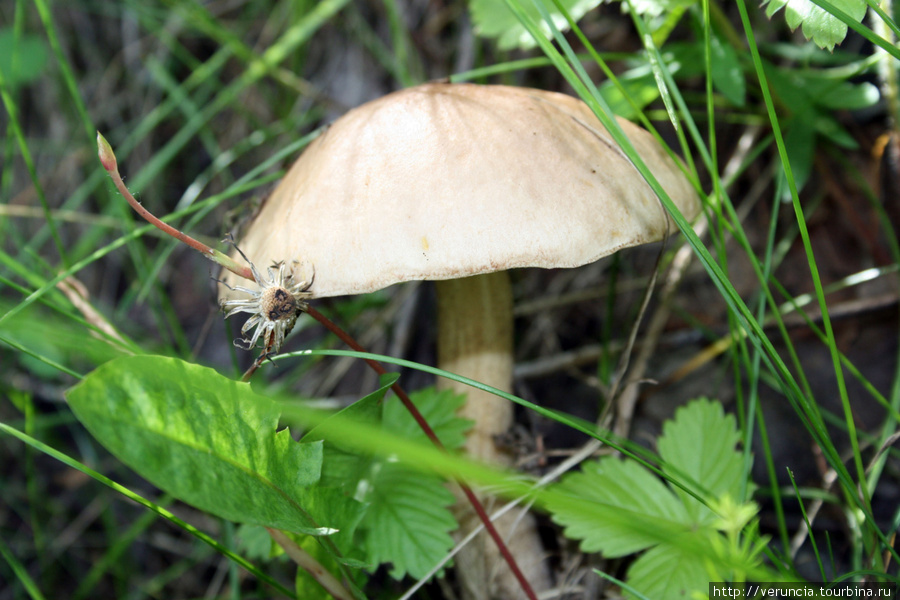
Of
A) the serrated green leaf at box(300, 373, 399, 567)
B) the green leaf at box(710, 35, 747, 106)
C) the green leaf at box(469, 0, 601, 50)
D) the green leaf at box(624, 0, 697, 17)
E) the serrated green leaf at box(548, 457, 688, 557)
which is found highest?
the green leaf at box(469, 0, 601, 50)

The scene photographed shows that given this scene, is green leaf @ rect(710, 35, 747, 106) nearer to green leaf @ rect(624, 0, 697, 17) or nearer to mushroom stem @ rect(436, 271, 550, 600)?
green leaf @ rect(624, 0, 697, 17)

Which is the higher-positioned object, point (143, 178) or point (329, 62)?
point (329, 62)

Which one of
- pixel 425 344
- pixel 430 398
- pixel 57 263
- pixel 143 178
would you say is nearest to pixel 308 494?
pixel 430 398

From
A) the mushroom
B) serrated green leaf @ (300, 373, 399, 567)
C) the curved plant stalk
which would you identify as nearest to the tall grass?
the mushroom

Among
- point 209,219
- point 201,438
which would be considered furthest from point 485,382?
point 209,219

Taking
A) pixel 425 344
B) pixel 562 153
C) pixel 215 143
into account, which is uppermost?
pixel 215 143

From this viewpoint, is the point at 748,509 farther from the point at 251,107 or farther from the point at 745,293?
the point at 251,107
